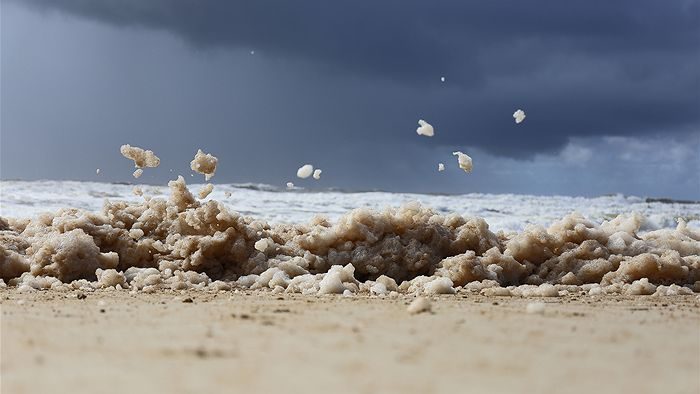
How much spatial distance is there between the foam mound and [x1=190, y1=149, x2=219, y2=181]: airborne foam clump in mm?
196

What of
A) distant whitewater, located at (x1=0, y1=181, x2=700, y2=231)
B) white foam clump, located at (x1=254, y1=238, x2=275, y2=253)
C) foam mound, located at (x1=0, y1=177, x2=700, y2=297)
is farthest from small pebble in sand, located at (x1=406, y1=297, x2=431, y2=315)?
distant whitewater, located at (x1=0, y1=181, x2=700, y2=231)

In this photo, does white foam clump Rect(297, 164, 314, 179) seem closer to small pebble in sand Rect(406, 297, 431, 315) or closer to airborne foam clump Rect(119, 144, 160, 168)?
airborne foam clump Rect(119, 144, 160, 168)

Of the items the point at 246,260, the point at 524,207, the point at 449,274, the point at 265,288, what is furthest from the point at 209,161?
the point at 524,207

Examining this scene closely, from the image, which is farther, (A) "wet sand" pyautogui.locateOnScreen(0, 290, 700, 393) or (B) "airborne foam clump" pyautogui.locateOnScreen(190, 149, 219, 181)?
(B) "airborne foam clump" pyautogui.locateOnScreen(190, 149, 219, 181)

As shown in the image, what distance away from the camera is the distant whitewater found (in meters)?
11.5

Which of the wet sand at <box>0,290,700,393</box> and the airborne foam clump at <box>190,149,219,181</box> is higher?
the airborne foam clump at <box>190,149,219,181</box>

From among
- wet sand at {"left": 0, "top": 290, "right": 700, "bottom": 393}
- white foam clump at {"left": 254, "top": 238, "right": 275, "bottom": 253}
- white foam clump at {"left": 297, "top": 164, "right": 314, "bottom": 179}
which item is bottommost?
wet sand at {"left": 0, "top": 290, "right": 700, "bottom": 393}

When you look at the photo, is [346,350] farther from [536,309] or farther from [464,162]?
[464,162]

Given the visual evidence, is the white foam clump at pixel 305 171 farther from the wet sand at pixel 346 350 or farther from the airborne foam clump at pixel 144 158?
the wet sand at pixel 346 350

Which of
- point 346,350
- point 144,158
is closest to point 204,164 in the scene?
point 144,158

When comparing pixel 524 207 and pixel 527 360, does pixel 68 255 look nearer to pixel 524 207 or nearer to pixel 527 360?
pixel 527 360

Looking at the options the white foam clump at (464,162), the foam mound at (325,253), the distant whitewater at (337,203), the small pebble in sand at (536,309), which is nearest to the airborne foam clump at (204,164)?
the foam mound at (325,253)

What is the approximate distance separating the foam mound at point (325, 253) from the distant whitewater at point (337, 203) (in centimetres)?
479

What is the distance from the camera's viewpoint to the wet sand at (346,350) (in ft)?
5.32
